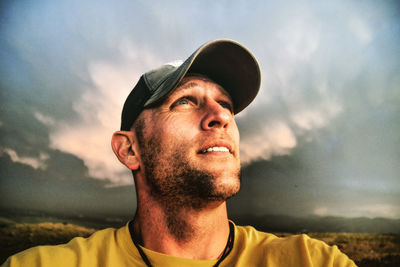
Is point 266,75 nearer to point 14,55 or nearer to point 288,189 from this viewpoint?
point 288,189

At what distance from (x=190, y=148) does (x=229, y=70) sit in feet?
1.76

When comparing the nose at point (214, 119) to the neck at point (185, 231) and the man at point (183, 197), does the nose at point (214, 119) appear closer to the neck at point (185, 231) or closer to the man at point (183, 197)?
the man at point (183, 197)

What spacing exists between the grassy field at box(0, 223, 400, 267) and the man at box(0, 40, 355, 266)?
110 centimetres

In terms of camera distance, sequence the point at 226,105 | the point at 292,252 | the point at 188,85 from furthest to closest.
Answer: the point at 226,105
the point at 188,85
the point at 292,252

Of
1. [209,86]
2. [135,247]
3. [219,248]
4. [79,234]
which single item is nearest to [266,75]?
[209,86]

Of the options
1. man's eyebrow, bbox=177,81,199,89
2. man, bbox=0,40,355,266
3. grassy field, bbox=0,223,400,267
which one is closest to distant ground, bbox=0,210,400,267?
grassy field, bbox=0,223,400,267

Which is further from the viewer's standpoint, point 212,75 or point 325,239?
point 325,239

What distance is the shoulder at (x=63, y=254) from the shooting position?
959 millimetres

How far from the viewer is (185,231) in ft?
3.35

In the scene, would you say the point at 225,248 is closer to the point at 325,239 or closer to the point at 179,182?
the point at 179,182

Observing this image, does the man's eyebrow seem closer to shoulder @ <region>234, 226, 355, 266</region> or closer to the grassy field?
shoulder @ <region>234, 226, 355, 266</region>

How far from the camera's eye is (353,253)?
180cm

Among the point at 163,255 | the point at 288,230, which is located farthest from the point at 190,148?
the point at 288,230

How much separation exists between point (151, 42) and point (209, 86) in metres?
1.34
